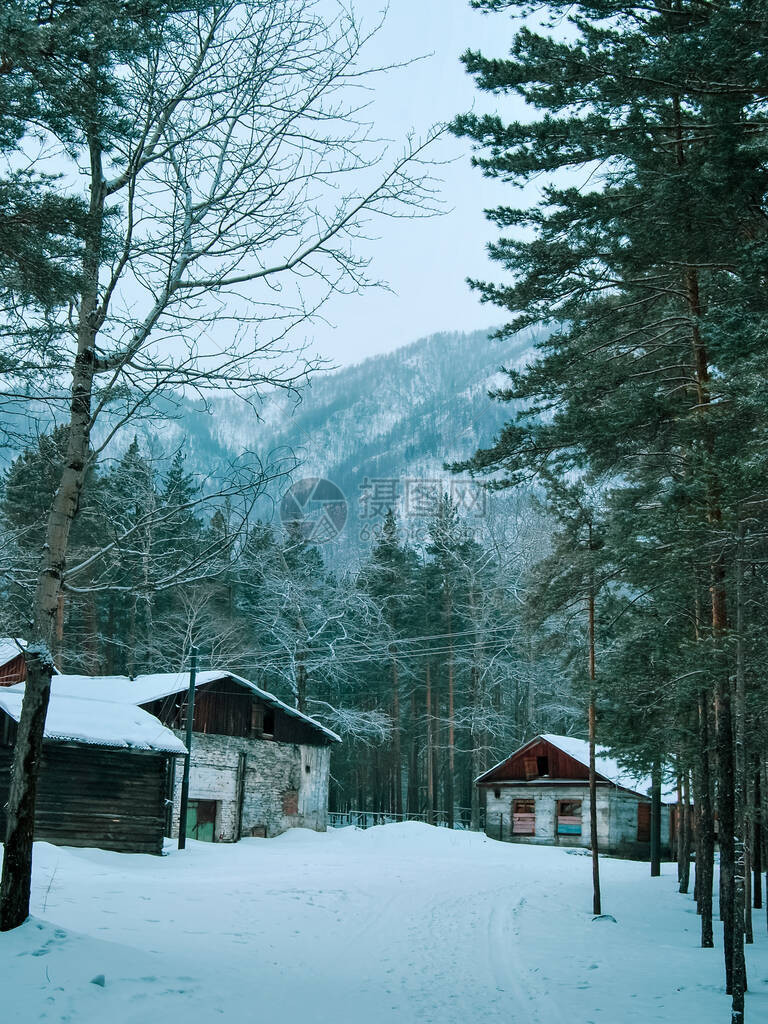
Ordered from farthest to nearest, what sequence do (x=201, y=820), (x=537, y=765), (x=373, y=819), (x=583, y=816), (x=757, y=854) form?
1. (x=373, y=819)
2. (x=537, y=765)
3. (x=583, y=816)
4. (x=201, y=820)
5. (x=757, y=854)

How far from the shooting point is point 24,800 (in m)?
8.20

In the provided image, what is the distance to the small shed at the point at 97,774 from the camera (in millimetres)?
23375

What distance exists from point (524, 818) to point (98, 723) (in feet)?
86.9

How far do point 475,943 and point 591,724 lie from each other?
757cm

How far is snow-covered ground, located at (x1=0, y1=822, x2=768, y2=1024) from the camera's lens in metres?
7.71

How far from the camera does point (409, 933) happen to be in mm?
13523

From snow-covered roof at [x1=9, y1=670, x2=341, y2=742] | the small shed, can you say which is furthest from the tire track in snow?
snow-covered roof at [x1=9, y1=670, x2=341, y2=742]

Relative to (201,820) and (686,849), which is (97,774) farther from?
(686,849)

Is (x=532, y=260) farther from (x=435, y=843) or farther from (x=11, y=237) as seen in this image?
(x=435, y=843)

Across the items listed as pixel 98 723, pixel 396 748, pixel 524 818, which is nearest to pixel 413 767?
pixel 396 748

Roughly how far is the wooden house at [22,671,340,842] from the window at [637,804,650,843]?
1482 centimetres

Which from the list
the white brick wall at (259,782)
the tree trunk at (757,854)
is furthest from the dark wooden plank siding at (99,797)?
the tree trunk at (757,854)

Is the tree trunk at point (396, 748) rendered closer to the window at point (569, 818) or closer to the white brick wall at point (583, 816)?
the white brick wall at point (583, 816)

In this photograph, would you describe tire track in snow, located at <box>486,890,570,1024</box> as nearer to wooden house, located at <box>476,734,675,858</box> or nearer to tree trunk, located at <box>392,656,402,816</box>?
wooden house, located at <box>476,734,675,858</box>
